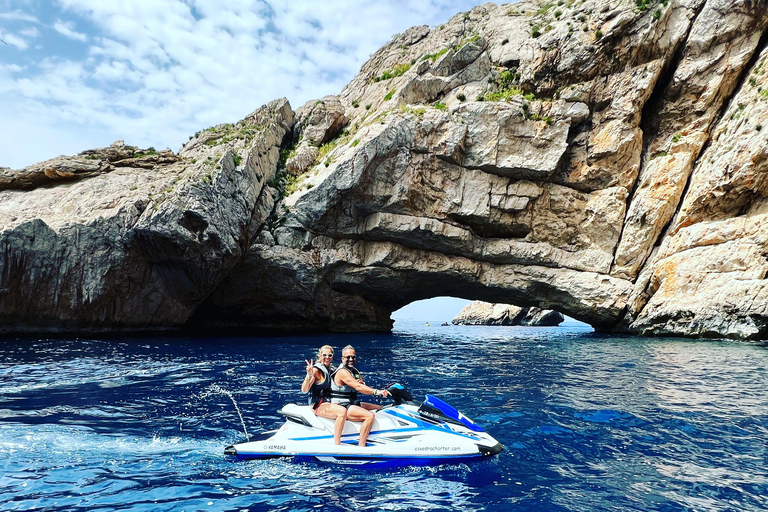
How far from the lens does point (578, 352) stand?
68.1 feet

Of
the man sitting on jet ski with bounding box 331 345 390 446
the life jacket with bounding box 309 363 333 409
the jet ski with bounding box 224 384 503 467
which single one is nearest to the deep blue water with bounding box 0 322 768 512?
the jet ski with bounding box 224 384 503 467

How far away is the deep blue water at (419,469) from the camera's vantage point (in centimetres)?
567

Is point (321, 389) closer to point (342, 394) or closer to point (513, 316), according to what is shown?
point (342, 394)

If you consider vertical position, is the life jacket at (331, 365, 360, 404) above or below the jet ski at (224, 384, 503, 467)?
above

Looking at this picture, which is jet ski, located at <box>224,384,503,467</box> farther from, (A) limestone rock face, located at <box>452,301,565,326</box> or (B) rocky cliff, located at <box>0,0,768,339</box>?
(A) limestone rock face, located at <box>452,301,565,326</box>

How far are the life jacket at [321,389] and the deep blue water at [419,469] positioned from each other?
1.07 metres

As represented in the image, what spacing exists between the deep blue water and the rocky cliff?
9.54 m

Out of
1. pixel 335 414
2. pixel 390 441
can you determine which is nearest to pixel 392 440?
pixel 390 441

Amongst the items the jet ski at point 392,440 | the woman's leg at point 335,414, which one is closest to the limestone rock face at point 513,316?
the jet ski at point 392,440

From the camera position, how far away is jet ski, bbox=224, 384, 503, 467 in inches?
278

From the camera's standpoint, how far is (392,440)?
736 centimetres

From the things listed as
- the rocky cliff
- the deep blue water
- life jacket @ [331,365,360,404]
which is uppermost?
the rocky cliff

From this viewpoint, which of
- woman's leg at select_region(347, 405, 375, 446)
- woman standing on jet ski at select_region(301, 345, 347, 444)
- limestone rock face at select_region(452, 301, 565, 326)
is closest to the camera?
woman's leg at select_region(347, 405, 375, 446)

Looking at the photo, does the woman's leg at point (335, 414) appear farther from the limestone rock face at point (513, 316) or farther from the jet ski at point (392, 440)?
the limestone rock face at point (513, 316)
